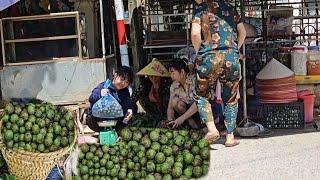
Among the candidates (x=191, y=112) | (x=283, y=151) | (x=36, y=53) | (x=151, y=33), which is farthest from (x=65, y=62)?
(x=283, y=151)

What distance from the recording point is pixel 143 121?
630cm

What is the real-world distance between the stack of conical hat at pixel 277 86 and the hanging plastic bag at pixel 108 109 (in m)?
2.02

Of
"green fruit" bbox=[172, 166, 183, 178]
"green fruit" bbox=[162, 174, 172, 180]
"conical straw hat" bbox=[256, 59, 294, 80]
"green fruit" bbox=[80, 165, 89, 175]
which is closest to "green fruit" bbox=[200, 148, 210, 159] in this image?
"green fruit" bbox=[172, 166, 183, 178]

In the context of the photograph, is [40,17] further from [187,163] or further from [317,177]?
[317,177]

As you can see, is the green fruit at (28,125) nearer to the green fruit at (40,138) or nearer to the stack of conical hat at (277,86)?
the green fruit at (40,138)

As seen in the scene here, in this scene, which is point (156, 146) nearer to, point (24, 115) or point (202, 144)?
point (202, 144)

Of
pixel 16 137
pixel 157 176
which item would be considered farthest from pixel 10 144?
pixel 157 176

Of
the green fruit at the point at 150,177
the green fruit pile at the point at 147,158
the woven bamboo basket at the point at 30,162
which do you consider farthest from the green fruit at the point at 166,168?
the woven bamboo basket at the point at 30,162

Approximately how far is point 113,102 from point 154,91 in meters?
1.42

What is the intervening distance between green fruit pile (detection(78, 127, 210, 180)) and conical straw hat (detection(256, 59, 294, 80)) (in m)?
1.92

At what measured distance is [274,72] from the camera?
6543 millimetres

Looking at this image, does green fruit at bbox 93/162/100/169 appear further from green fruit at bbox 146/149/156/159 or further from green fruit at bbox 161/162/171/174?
Answer: green fruit at bbox 161/162/171/174

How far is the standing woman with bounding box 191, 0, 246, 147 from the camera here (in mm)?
5324

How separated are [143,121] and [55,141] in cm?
184
